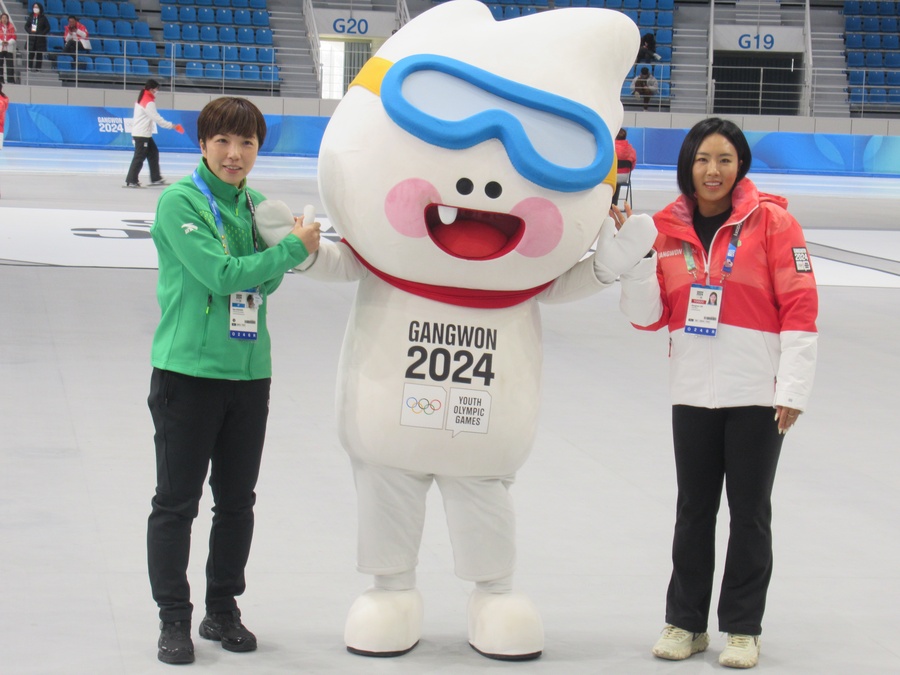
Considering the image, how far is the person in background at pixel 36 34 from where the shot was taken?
24141mm

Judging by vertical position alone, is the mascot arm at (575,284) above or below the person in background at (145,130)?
below

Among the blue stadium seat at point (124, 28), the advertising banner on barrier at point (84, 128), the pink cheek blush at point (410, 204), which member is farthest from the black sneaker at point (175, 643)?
the blue stadium seat at point (124, 28)

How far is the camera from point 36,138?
77.3ft

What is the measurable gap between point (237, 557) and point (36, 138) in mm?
21899

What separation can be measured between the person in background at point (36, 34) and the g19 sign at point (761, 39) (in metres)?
15.3

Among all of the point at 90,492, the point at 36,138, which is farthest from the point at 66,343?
the point at 36,138

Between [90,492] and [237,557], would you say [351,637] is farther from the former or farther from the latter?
[90,492]

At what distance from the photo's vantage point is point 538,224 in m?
3.27

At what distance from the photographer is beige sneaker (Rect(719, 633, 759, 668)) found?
3.42m

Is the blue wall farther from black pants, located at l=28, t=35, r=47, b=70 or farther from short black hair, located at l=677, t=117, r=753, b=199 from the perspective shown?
short black hair, located at l=677, t=117, r=753, b=199

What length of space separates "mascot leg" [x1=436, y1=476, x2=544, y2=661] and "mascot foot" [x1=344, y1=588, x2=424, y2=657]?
0.18m

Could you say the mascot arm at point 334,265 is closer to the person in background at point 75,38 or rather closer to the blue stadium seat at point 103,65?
the person in background at point 75,38

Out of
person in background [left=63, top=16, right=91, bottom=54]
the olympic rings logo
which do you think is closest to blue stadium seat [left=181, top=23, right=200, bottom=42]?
person in background [left=63, top=16, right=91, bottom=54]

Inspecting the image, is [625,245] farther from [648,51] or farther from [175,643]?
[648,51]
